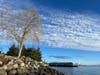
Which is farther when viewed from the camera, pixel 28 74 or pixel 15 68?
pixel 15 68

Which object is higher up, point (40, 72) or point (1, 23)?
point (1, 23)

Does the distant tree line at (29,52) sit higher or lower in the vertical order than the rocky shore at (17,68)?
higher

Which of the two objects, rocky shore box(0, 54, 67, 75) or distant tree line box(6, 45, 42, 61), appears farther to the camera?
distant tree line box(6, 45, 42, 61)

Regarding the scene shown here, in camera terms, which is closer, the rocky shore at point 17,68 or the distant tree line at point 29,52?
the rocky shore at point 17,68

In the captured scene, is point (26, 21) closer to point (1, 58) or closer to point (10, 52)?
point (1, 58)

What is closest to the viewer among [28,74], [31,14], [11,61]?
[28,74]

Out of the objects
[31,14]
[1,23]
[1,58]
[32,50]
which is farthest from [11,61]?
[32,50]

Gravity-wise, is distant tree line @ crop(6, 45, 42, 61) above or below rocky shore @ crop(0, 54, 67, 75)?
above

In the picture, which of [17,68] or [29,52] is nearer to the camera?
[17,68]

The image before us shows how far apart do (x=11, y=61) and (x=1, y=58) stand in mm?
2276

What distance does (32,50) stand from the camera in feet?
193

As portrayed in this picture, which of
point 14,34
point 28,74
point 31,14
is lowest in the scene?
point 28,74

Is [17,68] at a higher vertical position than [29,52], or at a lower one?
lower

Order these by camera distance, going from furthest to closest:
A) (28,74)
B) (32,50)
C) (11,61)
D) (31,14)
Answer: (32,50) < (31,14) < (11,61) < (28,74)
